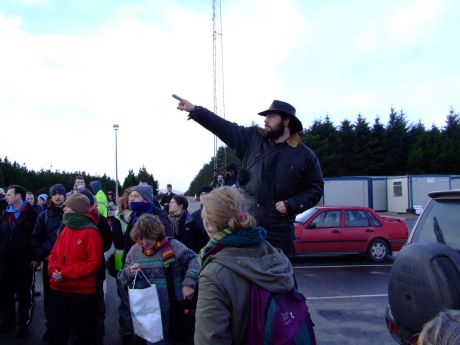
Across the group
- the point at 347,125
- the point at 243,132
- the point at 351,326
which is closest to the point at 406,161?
the point at 347,125

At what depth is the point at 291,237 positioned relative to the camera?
3.16m

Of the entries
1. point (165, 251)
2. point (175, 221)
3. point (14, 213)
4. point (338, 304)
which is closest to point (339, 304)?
point (338, 304)

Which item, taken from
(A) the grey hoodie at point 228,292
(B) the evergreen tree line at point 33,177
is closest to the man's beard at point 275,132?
(A) the grey hoodie at point 228,292

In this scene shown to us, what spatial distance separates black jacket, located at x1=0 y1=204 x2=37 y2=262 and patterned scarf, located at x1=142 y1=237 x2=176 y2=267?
2.43 m

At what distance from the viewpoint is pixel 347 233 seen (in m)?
11.8

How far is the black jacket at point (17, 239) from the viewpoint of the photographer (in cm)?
582

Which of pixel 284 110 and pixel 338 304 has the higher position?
pixel 284 110

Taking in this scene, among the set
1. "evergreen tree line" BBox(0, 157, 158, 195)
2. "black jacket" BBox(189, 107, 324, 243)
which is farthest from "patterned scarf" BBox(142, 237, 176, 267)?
"evergreen tree line" BBox(0, 157, 158, 195)

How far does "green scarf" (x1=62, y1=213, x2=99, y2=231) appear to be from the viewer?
4656 millimetres

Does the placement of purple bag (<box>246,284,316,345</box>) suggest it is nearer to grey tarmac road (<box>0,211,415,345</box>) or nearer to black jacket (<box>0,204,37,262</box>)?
grey tarmac road (<box>0,211,415,345</box>)

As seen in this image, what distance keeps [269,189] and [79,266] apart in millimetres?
2425

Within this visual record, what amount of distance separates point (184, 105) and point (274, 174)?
2.60ft

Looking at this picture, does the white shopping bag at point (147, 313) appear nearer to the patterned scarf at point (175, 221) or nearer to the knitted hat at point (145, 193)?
the knitted hat at point (145, 193)

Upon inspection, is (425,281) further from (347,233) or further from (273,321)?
(347,233)
